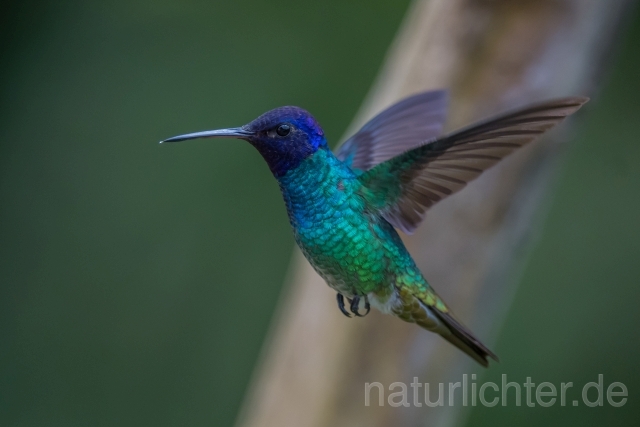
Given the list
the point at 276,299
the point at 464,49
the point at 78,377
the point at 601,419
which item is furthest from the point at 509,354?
the point at 78,377

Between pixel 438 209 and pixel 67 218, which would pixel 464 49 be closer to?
pixel 438 209

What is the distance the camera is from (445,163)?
3.32 ft

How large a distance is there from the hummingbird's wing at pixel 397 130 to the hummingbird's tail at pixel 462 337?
12.1 inches

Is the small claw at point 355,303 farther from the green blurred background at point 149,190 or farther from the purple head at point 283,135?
the green blurred background at point 149,190

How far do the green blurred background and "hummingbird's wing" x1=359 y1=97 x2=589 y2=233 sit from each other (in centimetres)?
215

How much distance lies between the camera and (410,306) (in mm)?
1104

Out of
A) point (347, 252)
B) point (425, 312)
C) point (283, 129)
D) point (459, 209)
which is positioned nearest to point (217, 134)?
point (283, 129)

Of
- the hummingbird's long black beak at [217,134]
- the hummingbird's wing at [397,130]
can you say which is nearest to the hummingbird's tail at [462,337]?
the hummingbird's wing at [397,130]

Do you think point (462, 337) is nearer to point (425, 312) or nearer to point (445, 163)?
point (425, 312)

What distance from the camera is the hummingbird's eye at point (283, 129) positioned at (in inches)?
35.4

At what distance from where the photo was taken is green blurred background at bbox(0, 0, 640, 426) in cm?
323

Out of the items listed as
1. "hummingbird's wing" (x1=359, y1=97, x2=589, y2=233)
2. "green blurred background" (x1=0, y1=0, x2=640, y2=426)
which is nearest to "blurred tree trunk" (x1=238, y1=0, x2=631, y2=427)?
"hummingbird's wing" (x1=359, y1=97, x2=589, y2=233)

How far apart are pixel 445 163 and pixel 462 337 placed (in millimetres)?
276

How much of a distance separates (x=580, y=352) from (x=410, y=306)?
84.0 inches
